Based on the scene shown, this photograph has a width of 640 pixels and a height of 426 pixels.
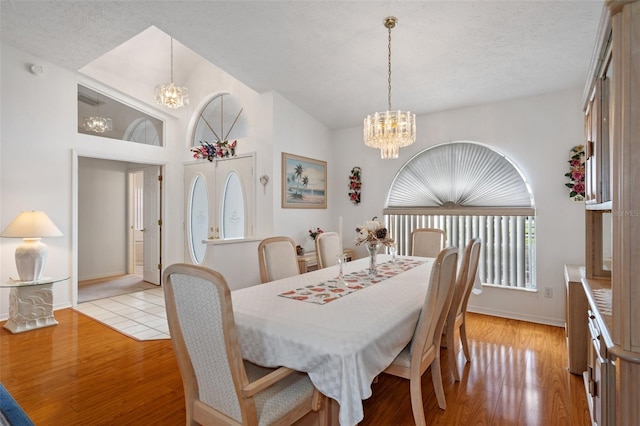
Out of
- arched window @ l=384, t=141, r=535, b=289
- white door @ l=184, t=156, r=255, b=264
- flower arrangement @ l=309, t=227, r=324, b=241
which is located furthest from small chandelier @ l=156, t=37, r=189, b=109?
arched window @ l=384, t=141, r=535, b=289

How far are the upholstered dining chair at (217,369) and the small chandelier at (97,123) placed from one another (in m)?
4.17

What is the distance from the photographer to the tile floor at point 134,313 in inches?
137

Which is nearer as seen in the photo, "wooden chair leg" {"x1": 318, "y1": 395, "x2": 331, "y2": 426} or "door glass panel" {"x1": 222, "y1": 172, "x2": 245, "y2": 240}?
"wooden chair leg" {"x1": 318, "y1": 395, "x2": 331, "y2": 426}

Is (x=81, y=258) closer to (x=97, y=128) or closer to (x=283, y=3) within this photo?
(x=97, y=128)

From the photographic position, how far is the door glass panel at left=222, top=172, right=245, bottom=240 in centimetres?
471

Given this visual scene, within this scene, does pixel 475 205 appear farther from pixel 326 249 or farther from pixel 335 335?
pixel 335 335

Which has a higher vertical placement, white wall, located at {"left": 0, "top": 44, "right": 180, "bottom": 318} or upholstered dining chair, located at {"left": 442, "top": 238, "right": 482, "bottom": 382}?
white wall, located at {"left": 0, "top": 44, "right": 180, "bottom": 318}

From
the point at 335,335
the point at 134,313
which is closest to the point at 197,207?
the point at 134,313

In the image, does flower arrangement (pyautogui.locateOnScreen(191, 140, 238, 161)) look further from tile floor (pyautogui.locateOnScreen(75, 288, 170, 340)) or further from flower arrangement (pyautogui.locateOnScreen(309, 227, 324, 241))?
tile floor (pyautogui.locateOnScreen(75, 288, 170, 340))

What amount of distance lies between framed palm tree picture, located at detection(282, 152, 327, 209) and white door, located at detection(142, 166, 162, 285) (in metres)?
2.42

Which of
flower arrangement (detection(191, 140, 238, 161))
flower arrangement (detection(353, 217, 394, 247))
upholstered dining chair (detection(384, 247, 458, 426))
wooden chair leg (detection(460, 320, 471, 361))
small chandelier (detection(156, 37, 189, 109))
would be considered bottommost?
wooden chair leg (detection(460, 320, 471, 361))

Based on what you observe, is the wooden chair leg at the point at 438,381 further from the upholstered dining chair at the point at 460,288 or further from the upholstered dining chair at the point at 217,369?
the upholstered dining chair at the point at 217,369

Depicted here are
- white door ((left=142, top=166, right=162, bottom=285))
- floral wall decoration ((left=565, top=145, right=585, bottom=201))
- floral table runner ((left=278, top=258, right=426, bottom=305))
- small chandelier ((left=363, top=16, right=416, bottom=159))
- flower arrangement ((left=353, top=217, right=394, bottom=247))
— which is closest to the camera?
floral table runner ((left=278, top=258, right=426, bottom=305))

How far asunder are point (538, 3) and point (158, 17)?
10.4 ft
